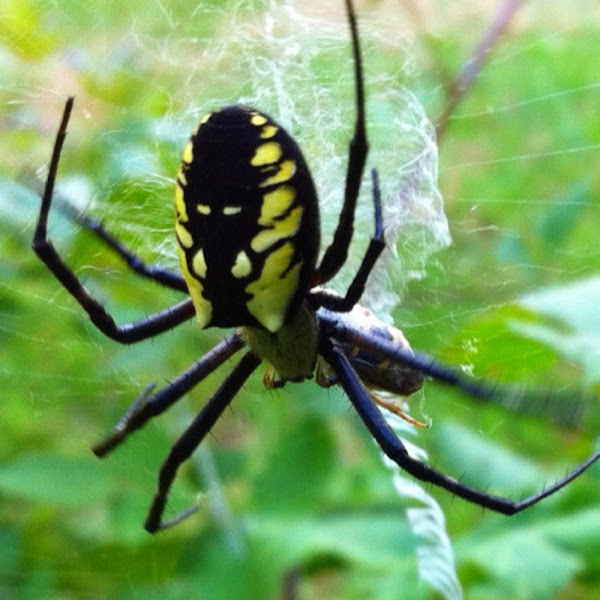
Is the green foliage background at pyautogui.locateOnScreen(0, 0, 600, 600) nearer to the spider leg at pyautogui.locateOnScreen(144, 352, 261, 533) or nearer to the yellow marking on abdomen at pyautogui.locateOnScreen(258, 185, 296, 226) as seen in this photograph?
the spider leg at pyautogui.locateOnScreen(144, 352, 261, 533)

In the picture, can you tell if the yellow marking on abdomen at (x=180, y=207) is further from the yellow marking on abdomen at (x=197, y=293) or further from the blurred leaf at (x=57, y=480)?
the blurred leaf at (x=57, y=480)

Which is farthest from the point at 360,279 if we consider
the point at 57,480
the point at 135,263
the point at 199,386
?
the point at 57,480

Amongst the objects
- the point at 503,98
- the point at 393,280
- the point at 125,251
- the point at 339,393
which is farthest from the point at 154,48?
the point at 503,98

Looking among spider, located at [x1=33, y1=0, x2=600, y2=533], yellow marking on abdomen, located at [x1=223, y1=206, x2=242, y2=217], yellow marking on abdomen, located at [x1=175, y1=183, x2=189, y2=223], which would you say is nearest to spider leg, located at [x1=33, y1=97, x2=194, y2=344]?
spider, located at [x1=33, y1=0, x2=600, y2=533]

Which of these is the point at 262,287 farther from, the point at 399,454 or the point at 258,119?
the point at 399,454

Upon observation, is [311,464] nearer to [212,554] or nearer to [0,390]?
[212,554]

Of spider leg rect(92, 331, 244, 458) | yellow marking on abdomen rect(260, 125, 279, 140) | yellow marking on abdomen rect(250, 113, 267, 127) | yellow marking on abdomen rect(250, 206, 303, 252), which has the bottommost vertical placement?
spider leg rect(92, 331, 244, 458)

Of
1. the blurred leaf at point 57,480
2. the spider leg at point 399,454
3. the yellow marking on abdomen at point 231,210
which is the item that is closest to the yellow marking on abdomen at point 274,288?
the yellow marking on abdomen at point 231,210
